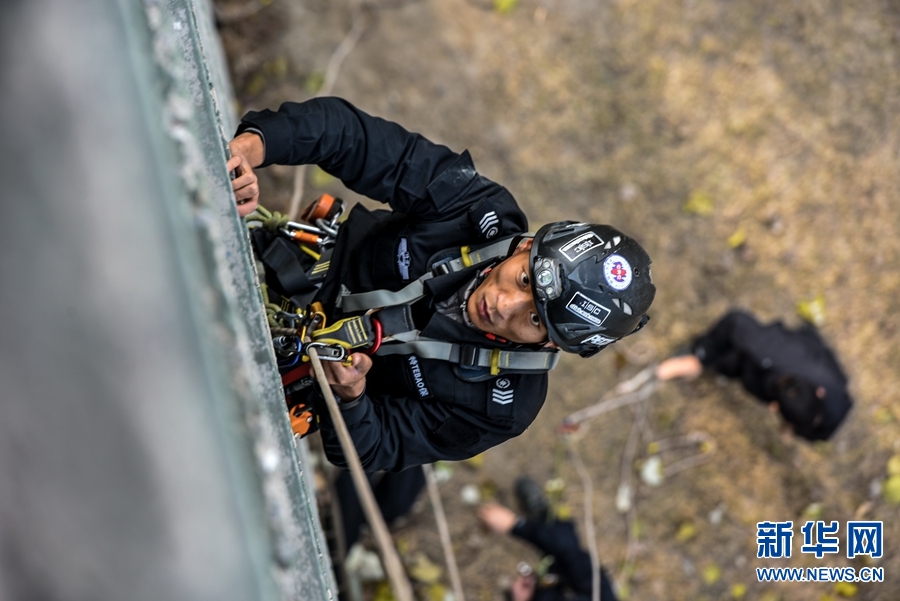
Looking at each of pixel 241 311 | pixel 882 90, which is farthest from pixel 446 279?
pixel 882 90

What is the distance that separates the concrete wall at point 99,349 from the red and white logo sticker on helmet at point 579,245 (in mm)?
1833

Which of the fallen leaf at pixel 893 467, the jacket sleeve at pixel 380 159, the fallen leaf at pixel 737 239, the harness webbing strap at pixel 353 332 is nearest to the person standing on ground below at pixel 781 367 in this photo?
the fallen leaf at pixel 737 239

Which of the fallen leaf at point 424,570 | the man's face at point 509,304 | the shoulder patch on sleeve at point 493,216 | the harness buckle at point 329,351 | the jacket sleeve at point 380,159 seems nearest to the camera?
the harness buckle at point 329,351

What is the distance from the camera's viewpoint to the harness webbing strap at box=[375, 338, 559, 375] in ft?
8.66

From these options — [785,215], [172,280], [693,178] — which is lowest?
[785,215]

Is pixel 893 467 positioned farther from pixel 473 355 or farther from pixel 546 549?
pixel 473 355

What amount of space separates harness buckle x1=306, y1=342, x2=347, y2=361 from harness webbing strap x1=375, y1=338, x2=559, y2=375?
0.56 metres

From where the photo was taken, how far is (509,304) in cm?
254

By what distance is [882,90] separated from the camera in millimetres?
5480

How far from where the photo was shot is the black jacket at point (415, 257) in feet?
8.40

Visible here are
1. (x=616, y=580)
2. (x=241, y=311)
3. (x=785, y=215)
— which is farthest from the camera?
(x=785, y=215)

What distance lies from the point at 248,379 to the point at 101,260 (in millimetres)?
270

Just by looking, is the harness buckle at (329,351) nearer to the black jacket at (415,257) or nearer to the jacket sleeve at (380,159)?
the black jacket at (415,257)

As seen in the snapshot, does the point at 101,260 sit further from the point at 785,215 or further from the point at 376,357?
the point at 785,215
